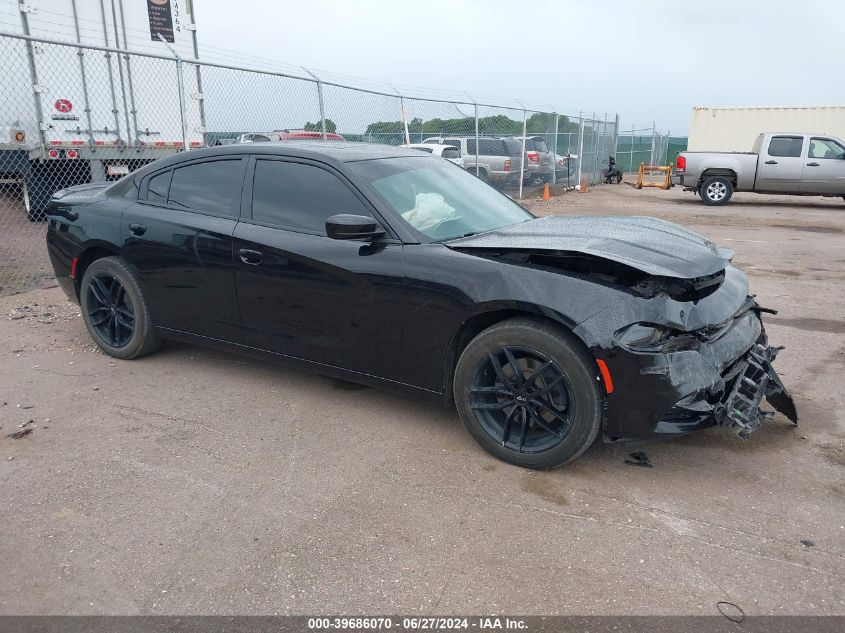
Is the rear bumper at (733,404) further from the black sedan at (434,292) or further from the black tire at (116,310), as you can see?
the black tire at (116,310)

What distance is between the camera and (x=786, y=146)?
17516 mm

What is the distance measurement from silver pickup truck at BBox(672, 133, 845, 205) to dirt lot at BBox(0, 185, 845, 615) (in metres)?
14.9

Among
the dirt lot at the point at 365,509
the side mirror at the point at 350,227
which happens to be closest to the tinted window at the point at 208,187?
the side mirror at the point at 350,227

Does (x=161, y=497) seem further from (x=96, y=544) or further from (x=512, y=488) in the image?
(x=512, y=488)

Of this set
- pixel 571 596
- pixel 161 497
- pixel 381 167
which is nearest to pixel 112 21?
pixel 381 167

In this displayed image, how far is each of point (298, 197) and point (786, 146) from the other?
56.4 feet

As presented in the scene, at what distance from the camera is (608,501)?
10.4 ft

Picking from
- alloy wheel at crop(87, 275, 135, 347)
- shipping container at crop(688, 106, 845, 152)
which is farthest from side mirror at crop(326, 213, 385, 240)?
shipping container at crop(688, 106, 845, 152)

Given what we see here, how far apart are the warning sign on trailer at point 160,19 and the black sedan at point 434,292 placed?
753cm

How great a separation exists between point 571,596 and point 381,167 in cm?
265

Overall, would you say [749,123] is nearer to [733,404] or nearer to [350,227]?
[733,404]

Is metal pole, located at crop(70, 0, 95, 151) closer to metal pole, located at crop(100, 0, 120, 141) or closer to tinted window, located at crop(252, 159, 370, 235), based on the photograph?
metal pole, located at crop(100, 0, 120, 141)

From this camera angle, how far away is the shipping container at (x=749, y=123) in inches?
1001

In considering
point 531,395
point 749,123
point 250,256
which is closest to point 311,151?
point 250,256
